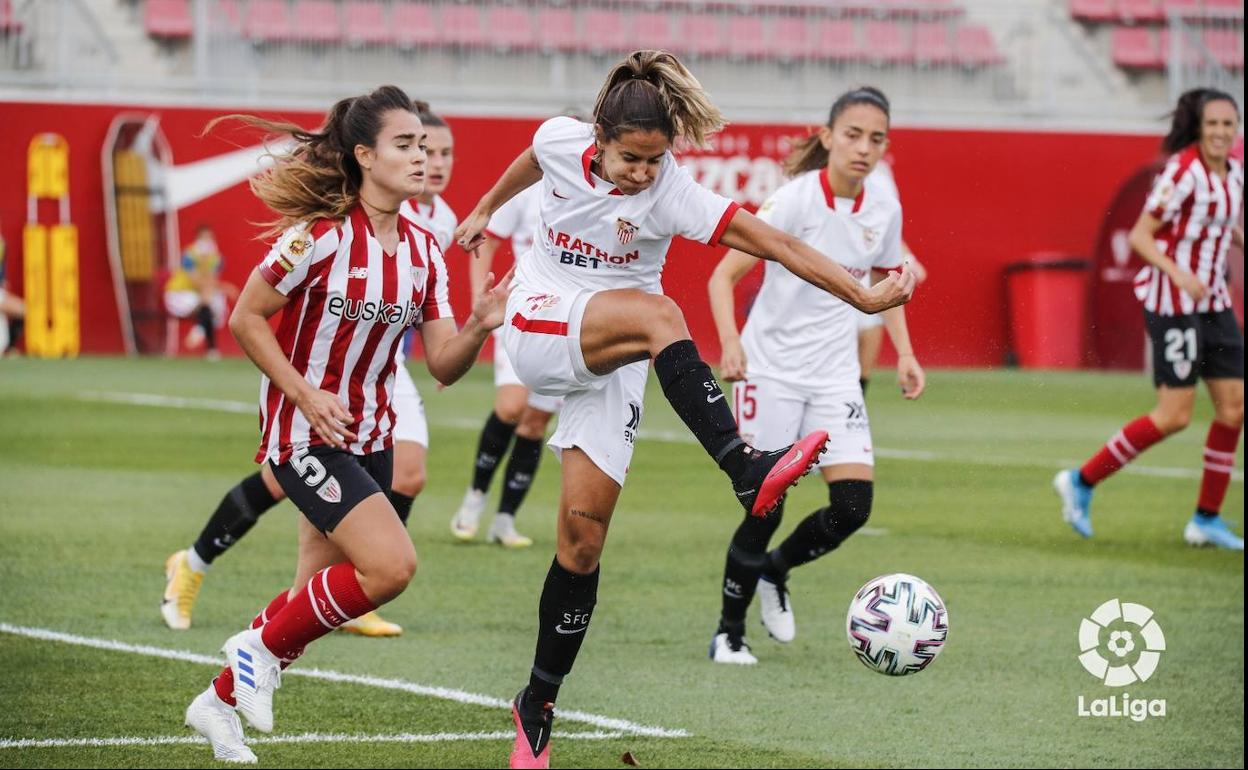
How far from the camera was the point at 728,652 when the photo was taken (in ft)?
22.5

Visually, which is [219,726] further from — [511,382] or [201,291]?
[201,291]

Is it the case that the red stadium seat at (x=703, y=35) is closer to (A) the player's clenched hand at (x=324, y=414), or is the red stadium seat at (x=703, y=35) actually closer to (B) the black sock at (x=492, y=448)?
(B) the black sock at (x=492, y=448)

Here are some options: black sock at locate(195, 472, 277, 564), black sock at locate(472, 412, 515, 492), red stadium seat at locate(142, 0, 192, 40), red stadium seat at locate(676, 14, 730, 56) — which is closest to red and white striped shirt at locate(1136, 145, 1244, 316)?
black sock at locate(472, 412, 515, 492)

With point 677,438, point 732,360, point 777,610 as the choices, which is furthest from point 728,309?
point 677,438

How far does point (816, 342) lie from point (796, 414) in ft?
1.00

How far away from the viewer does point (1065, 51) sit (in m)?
25.0

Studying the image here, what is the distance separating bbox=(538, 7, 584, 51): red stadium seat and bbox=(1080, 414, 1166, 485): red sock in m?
14.9

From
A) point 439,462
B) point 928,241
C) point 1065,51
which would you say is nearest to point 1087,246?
point 1065,51

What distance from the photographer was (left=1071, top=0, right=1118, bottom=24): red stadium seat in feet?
85.0

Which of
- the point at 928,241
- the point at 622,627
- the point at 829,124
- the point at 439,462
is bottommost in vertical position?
the point at 439,462

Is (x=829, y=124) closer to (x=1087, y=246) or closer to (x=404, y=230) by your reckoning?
(x=404, y=230)

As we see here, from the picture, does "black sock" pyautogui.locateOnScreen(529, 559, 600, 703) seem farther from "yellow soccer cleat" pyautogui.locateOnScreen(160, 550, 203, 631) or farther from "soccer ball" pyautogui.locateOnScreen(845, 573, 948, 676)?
"yellow soccer cleat" pyautogui.locateOnScreen(160, 550, 203, 631)

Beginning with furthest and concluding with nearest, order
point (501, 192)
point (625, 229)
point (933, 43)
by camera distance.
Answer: point (933, 43) < point (501, 192) < point (625, 229)

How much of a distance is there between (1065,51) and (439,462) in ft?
50.7
